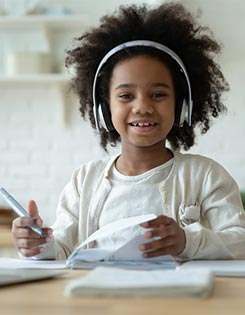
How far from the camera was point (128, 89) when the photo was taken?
165 centimetres

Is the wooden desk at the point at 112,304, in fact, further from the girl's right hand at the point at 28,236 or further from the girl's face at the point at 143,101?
the girl's face at the point at 143,101

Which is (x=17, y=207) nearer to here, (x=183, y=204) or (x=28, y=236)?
(x=28, y=236)

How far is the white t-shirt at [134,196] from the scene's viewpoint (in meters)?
1.62

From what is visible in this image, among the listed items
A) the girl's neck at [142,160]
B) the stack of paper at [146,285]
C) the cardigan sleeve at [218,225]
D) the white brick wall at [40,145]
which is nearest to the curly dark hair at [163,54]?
the girl's neck at [142,160]

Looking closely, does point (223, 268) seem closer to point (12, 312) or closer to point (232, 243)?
point (232, 243)

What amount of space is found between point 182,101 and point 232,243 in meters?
0.42

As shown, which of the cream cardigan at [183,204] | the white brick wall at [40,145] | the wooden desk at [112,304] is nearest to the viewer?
the wooden desk at [112,304]

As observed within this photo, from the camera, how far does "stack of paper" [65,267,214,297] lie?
837 mm

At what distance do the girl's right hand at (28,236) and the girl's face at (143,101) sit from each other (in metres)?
0.36

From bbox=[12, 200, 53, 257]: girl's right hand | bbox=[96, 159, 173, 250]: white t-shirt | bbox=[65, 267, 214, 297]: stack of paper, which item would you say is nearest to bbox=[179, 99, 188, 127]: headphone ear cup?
bbox=[96, 159, 173, 250]: white t-shirt

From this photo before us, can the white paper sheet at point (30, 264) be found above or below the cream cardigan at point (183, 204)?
below

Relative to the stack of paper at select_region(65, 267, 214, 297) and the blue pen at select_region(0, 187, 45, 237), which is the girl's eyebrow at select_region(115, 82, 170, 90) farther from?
the stack of paper at select_region(65, 267, 214, 297)

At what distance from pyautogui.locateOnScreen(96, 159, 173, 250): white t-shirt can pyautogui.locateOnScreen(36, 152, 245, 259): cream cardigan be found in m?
0.02

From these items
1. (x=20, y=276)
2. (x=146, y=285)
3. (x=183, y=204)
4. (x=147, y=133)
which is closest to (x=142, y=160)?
(x=147, y=133)
